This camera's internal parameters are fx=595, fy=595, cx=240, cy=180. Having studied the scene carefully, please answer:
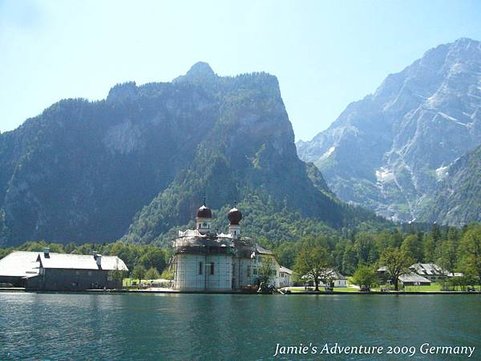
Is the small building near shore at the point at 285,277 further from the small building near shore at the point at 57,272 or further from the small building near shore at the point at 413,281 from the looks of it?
the small building near shore at the point at 57,272

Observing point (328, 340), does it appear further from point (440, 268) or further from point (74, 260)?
point (440, 268)

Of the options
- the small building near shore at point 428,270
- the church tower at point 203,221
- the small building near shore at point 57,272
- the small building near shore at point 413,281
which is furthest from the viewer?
the small building near shore at point 428,270

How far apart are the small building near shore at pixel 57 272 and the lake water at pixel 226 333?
61.0m

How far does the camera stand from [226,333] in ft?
163

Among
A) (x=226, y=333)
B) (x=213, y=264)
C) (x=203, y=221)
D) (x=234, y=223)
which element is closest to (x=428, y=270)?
(x=234, y=223)

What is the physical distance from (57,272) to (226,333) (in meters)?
92.6

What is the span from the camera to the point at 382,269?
166250mm

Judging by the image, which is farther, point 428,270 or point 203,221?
point 428,270

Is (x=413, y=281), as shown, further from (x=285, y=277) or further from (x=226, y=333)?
(x=226, y=333)

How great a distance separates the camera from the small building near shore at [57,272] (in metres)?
132

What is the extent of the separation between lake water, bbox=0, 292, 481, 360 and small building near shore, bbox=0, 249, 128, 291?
6102 cm

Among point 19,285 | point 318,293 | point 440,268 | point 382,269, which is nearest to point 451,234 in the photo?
point 440,268

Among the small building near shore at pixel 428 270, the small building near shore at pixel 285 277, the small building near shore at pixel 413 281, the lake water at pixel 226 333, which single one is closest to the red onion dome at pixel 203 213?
the small building near shore at pixel 285 277

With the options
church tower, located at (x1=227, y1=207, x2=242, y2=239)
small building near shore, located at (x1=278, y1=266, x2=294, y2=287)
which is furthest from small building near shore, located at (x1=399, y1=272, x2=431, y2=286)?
church tower, located at (x1=227, y1=207, x2=242, y2=239)
